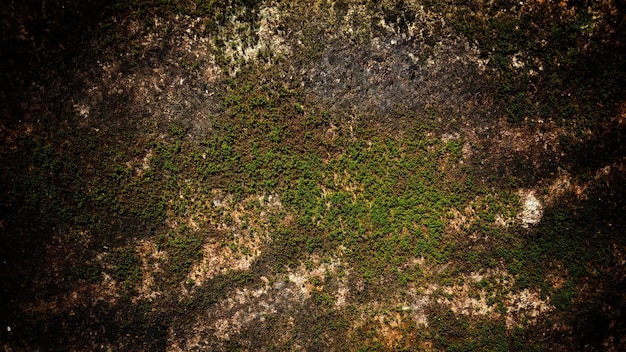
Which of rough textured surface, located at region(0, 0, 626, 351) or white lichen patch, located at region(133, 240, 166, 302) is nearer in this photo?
rough textured surface, located at region(0, 0, 626, 351)

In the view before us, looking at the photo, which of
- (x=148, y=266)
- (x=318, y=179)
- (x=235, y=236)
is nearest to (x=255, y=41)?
(x=318, y=179)

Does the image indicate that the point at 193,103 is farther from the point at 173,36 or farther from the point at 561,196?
the point at 561,196

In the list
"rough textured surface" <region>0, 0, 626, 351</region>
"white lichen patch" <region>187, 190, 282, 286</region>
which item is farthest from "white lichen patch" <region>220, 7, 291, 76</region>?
"white lichen patch" <region>187, 190, 282, 286</region>

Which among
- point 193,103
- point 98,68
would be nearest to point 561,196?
point 193,103

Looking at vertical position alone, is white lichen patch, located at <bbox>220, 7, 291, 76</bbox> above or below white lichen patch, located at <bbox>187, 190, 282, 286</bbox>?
above

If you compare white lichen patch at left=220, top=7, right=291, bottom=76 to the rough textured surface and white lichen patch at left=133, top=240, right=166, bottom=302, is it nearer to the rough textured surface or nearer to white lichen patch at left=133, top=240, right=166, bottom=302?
the rough textured surface

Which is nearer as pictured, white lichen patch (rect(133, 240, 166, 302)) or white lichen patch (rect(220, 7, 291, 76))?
white lichen patch (rect(220, 7, 291, 76))

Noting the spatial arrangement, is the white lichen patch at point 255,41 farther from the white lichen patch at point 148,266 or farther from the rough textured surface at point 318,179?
the white lichen patch at point 148,266

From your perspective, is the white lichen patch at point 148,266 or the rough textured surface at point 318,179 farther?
the white lichen patch at point 148,266

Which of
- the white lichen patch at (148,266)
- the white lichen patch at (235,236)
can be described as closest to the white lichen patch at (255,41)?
the white lichen patch at (235,236)

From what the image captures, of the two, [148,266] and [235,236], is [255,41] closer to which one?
[235,236]

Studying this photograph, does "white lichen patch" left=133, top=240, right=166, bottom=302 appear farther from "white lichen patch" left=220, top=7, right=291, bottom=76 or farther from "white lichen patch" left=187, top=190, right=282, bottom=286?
"white lichen patch" left=220, top=7, right=291, bottom=76
